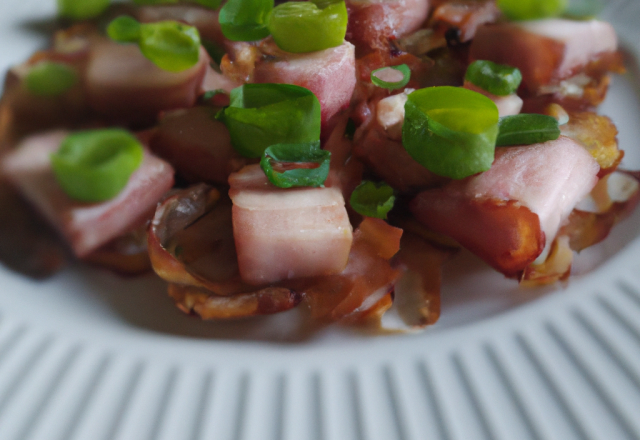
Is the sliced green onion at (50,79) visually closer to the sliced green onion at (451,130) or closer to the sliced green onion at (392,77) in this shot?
the sliced green onion at (392,77)

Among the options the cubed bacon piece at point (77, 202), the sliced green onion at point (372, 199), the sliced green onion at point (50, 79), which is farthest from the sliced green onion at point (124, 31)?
the sliced green onion at point (372, 199)

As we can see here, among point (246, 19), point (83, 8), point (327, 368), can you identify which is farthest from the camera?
point (83, 8)

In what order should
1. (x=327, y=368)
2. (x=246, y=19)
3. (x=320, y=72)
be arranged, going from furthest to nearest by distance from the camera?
1. (x=246, y=19)
2. (x=320, y=72)
3. (x=327, y=368)

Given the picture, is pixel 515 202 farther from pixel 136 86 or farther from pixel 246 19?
pixel 136 86

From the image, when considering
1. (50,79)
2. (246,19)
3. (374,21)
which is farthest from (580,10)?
(50,79)

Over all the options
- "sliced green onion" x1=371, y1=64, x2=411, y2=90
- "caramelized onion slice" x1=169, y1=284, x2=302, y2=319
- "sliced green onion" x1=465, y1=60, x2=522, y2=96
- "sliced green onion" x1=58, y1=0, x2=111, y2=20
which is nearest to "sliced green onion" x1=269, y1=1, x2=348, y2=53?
"sliced green onion" x1=371, y1=64, x2=411, y2=90

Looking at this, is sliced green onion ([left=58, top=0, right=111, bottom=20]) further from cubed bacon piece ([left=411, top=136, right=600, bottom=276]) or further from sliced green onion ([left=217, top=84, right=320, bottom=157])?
cubed bacon piece ([left=411, top=136, right=600, bottom=276])
